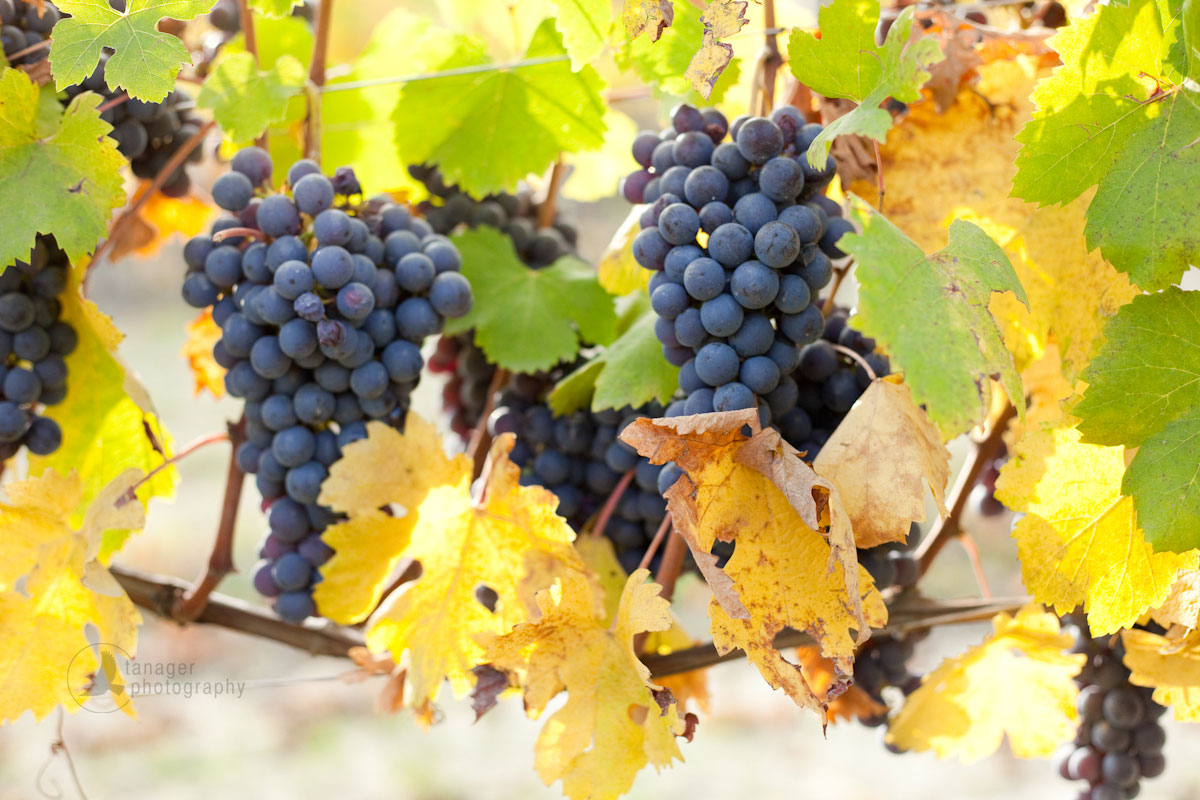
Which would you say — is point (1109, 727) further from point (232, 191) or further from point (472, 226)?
point (232, 191)

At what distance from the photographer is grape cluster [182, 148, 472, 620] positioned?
2.06ft

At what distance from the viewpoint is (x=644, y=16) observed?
553 mm

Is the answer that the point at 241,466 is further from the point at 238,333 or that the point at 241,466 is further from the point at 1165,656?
the point at 1165,656

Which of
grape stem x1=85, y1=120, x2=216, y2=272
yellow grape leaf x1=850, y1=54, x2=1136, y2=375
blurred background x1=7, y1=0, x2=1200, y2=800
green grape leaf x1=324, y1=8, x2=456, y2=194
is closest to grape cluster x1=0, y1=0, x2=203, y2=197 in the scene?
grape stem x1=85, y1=120, x2=216, y2=272

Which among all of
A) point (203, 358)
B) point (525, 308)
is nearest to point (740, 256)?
point (525, 308)

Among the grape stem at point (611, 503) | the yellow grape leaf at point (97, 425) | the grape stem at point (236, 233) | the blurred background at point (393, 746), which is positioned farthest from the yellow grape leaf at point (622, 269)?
A: the blurred background at point (393, 746)

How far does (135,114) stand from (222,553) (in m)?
0.35

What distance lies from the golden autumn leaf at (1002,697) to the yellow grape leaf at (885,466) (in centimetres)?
26

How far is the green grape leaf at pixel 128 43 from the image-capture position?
530 mm

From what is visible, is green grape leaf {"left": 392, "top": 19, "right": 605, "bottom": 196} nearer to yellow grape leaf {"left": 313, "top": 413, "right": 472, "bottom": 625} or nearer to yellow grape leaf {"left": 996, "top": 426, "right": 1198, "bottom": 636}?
yellow grape leaf {"left": 313, "top": 413, "right": 472, "bottom": 625}

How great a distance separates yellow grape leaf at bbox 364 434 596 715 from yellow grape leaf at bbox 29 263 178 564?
7.7 inches

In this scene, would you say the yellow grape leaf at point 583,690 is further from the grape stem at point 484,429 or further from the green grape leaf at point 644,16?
the green grape leaf at point 644,16

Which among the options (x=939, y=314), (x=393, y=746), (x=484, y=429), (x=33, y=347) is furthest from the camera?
(x=393, y=746)

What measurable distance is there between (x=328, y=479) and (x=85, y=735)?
8.99 ft
